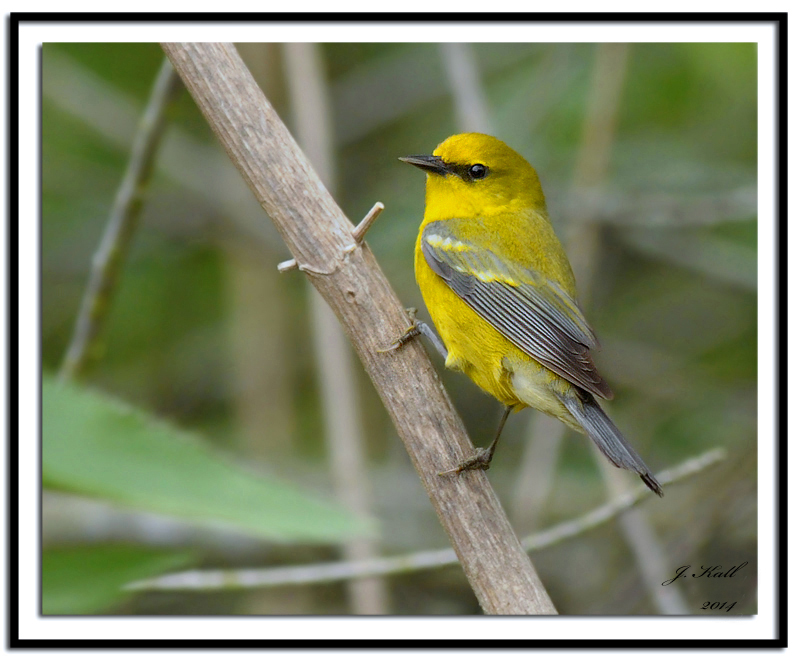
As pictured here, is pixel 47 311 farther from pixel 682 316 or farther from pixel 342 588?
pixel 682 316

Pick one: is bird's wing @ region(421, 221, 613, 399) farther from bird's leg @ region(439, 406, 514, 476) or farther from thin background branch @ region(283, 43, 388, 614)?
thin background branch @ region(283, 43, 388, 614)

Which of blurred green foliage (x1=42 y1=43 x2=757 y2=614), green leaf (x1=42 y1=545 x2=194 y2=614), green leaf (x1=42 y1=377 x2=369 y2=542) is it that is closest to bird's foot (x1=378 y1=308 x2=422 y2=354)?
green leaf (x1=42 y1=377 x2=369 y2=542)

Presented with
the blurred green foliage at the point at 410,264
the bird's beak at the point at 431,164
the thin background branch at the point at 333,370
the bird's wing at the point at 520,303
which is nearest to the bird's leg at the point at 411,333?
the bird's wing at the point at 520,303

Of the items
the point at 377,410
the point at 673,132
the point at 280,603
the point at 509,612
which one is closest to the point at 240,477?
the point at 509,612
